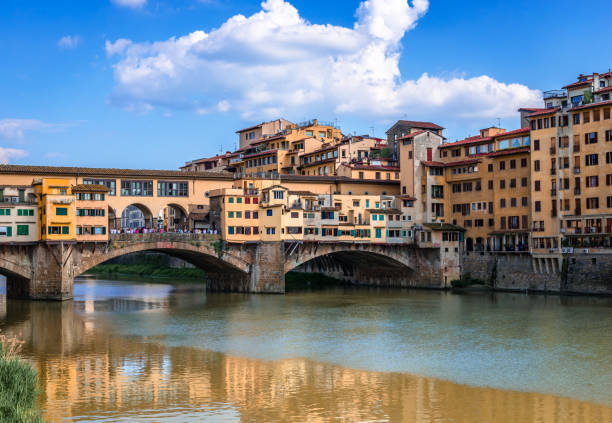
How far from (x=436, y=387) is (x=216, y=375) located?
340 inches

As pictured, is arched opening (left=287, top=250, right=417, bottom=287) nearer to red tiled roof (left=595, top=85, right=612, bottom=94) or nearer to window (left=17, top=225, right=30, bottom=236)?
red tiled roof (left=595, top=85, right=612, bottom=94)

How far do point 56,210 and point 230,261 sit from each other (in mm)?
15312

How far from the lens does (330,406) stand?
24.5 metres

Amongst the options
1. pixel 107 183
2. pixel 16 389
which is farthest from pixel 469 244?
pixel 16 389

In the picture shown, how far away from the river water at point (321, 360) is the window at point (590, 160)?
11133 millimetres

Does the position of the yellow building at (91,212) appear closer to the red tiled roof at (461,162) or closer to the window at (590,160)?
the red tiled roof at (461,162)

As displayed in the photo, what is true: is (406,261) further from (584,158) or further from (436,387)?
(436,387)

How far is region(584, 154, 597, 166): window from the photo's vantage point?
2286 inches

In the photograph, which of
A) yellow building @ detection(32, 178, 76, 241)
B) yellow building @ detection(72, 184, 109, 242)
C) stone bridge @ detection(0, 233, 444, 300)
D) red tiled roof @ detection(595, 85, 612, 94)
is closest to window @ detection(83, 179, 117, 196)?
yellow building @ detection(72, 184, 109, 242)

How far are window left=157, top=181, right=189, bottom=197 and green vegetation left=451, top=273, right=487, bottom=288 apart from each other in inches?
1043

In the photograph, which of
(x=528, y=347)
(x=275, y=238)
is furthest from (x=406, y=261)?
(x=528, y=347)

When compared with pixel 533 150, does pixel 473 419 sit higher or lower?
lower

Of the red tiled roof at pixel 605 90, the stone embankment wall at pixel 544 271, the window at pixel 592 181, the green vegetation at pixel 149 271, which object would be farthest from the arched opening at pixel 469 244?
the green vegetation at pixel 149 271

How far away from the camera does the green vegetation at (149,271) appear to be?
8776cm
